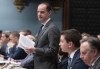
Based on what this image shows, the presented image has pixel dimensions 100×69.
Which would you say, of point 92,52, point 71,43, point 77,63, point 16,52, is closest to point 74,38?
point 71,43

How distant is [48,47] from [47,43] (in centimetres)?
6

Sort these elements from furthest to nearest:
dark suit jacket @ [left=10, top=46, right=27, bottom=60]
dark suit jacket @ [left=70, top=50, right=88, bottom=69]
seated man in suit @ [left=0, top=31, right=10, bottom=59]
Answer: seated man in suit @ [left=0, top=31, right=10, bottom=59] < dark suit jacket @ [left=10, top=46, right=27, bottom=60] < dark suit jacket @ [left=70, top=50, right=88, bottom=69]

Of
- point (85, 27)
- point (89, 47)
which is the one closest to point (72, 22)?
point (85, 27)

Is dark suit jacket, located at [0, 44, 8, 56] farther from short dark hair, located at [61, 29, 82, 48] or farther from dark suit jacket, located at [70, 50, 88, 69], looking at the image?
dark suit jacket, located at [70, 50, 88, 69]

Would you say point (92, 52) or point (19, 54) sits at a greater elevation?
point (92, 52)

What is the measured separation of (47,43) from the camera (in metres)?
3.28

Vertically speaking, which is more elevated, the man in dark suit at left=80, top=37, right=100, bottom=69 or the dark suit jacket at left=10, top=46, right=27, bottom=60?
the man in dark suit at left=80, top=37, right=100, bottom=69

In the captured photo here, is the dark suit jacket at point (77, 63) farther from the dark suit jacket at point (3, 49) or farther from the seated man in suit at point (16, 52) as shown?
the dark suit jacket at point (3, 49)

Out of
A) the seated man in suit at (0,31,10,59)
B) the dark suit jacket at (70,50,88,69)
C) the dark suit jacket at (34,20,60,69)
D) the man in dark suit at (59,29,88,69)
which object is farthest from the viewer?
the seated man in suit at (0,31,10,59)

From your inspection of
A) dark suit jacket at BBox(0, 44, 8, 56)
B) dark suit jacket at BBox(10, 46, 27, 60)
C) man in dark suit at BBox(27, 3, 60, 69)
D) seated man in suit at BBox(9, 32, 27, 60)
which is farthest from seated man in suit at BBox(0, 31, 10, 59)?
man in dark suit at BBox(27, 3, 60, 69)

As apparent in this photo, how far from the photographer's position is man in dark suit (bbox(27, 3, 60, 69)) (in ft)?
10.5

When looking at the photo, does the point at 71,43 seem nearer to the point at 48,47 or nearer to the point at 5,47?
the point at 48,47

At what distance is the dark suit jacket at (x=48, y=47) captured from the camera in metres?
3.20

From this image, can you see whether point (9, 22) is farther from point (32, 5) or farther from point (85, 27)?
point (85, 27)
